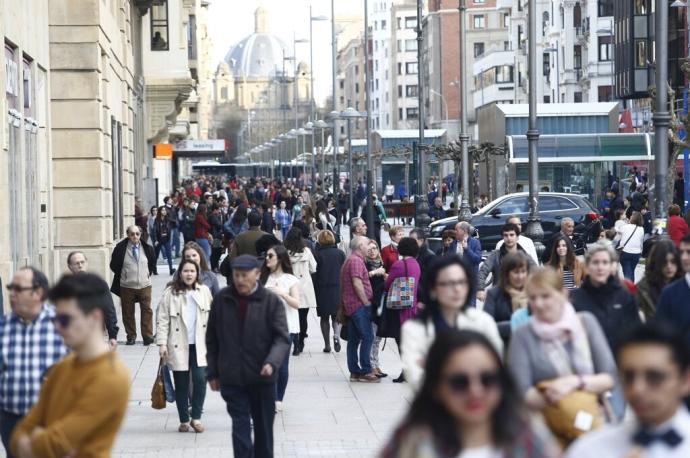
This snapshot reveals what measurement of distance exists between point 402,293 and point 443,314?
7.69 metres

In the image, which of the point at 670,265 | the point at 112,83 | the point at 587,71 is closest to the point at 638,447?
the point at 670,265

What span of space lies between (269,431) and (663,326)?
5.81 metres

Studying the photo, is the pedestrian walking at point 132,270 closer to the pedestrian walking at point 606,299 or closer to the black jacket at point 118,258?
the black jacket at point 118,258

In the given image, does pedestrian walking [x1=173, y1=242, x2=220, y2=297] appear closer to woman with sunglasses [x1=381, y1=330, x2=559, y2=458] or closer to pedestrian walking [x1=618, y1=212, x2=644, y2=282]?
woman with sunglasses [x1=381, y1=330, x2=559, y2=458]

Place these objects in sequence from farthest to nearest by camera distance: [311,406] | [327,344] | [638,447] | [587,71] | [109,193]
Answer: [587,71] < [109,193] < [327,344] < [311,406] < [638,447]

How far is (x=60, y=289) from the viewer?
6156 millimetres

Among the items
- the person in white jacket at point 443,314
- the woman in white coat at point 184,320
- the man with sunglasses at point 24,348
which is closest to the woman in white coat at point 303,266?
the woman in white coat at point 184,320

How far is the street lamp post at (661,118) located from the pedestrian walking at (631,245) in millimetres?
4417

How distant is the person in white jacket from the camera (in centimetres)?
743

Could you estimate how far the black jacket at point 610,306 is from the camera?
338 inches

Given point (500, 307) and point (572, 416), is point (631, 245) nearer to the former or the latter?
point (500, 307)

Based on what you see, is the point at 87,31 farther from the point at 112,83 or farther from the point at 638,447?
the point at 638,447

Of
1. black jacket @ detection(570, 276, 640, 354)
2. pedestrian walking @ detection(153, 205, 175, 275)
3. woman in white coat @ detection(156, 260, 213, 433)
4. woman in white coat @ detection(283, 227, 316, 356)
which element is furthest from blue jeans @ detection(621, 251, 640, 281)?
black jacket @ detection(570, 276, 640, 354)

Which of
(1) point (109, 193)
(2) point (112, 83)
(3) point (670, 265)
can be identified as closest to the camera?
(3) point (670, 265)
